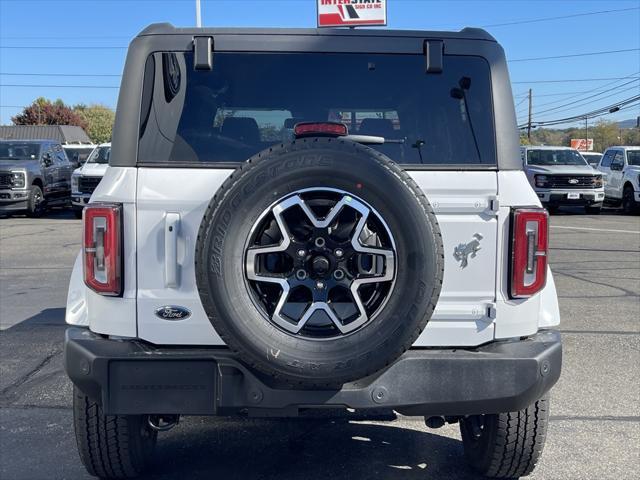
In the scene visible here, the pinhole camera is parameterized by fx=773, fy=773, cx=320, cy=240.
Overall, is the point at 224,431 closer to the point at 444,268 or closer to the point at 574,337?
the point at 444,268

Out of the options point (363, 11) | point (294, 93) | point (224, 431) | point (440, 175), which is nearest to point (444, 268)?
point (440, 175)

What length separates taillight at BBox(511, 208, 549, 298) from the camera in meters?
3.35

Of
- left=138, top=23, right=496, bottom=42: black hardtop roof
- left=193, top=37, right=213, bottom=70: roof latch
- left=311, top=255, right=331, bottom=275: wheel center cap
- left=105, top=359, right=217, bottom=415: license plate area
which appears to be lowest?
left=105, top=359, right=217, bottom=415: license plate area

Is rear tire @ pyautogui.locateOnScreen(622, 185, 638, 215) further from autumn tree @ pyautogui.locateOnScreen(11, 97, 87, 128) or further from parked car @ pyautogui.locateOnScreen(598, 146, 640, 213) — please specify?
autumn tree @ pyautogui.locateOnScreen(11, 97, 87, 128)

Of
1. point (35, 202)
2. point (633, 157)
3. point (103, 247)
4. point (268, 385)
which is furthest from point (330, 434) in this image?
point (633, 157)

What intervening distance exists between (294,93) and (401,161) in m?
0.59

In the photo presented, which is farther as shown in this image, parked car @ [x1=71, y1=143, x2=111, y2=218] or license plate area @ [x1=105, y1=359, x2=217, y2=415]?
parked car @ [x1=71, y1=143, x2=111, y2=218]

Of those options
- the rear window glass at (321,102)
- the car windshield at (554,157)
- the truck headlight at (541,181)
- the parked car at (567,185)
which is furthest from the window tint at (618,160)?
the rear window glass at (321,102)

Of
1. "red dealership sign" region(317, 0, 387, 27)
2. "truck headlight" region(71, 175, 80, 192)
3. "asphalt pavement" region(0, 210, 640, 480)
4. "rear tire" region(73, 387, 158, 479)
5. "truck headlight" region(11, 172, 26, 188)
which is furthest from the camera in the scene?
"truck headlight" region(11, 172, 26, 188)

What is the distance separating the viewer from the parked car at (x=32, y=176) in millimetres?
18453

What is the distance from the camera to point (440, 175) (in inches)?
132

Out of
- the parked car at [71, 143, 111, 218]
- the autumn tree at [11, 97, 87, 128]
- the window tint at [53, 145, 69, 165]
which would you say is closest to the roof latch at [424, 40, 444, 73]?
the parked car at [71, 143, 111, 218]

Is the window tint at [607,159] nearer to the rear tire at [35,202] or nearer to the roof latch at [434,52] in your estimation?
the rear tire at [35,202]

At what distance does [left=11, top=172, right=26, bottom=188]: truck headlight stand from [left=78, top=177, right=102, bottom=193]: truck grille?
4.87ft
